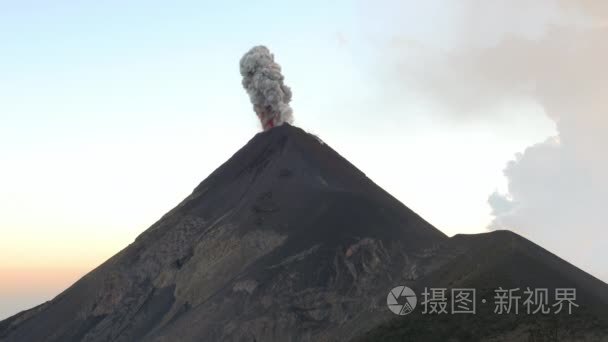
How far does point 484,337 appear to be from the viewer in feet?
254

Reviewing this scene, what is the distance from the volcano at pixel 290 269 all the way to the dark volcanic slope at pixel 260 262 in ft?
0.72

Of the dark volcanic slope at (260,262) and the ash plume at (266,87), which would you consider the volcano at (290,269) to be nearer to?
the dark volcanic slope at (260,262)

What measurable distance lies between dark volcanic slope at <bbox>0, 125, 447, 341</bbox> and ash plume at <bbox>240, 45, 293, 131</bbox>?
44.8 feet

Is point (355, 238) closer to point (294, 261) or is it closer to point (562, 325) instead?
point (294, 261)

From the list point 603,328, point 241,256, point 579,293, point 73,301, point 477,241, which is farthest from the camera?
point 73,301

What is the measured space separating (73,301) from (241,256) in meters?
31.7

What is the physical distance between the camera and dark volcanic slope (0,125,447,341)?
107 m

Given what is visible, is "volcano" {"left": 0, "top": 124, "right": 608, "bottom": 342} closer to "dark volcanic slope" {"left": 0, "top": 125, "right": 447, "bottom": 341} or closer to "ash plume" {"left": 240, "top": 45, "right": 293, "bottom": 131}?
"dark volcanic slope" {"left": 0, "top": 125, "right": 447, "bottom": 341}

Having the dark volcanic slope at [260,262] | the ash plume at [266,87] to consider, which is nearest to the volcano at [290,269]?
the dark volcanic slope at [260,262]

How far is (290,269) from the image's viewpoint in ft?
368

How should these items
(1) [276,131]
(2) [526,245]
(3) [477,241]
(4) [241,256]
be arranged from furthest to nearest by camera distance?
1. (1) [276,131]
2. (4) [241,256]
3. (3) [477,241]
4. (2) [526,245]

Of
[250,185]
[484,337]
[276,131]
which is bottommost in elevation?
[484,337]

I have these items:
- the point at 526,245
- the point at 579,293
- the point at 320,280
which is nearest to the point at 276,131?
the point at 320,280

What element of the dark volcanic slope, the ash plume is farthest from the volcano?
the ash plume
